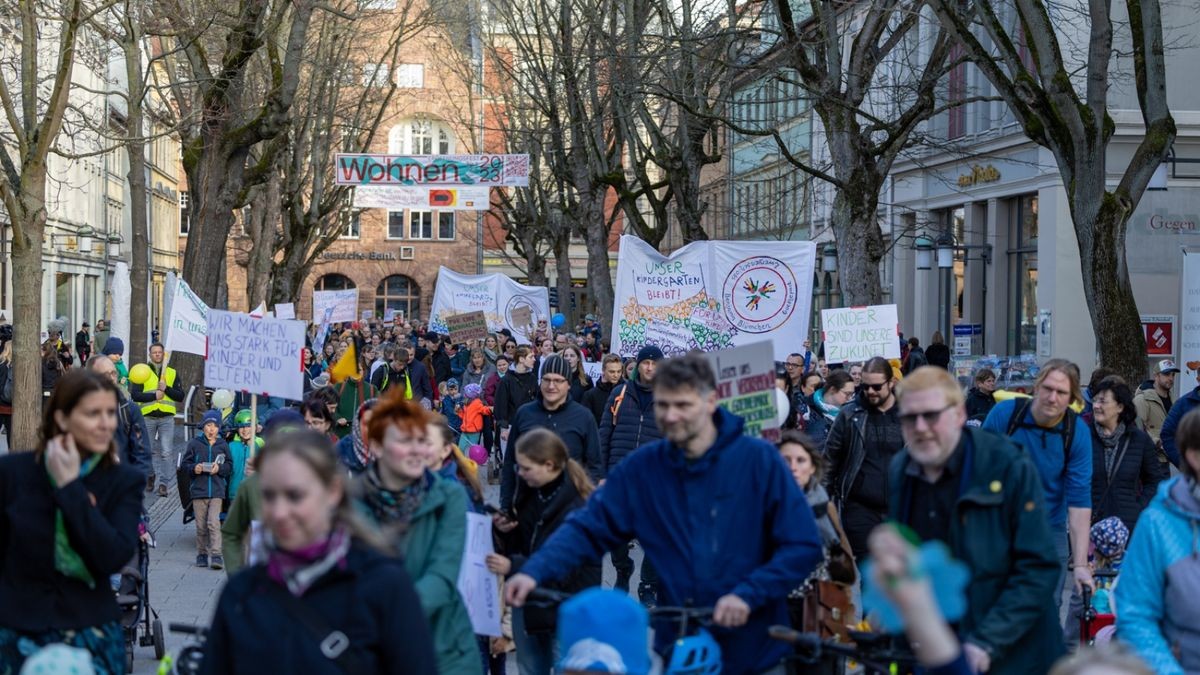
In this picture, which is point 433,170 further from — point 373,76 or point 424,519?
point 424,519

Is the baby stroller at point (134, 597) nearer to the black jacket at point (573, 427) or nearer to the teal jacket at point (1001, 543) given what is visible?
the black jacket at point (573, 427)

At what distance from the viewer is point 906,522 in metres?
5.37

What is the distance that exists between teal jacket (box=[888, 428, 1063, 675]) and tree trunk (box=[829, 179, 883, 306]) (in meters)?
17.1

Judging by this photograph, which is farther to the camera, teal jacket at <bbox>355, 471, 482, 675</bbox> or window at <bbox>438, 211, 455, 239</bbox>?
window at <bbox>438, 211, 455, 239</bbox>

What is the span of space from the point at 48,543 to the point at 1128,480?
22.3 ft

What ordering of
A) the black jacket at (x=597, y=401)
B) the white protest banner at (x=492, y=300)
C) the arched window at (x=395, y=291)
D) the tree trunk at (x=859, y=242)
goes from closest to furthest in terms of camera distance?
the black jacket at (x=597, y=401), the tree trunk at (x=859, y=242), the white protest banner at (x=492, y=300), the arched window at (x=395, y=291)

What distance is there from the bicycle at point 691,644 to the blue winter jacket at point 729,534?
72mm

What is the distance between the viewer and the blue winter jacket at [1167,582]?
5.10 meters

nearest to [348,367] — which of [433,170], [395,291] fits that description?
[433,170]

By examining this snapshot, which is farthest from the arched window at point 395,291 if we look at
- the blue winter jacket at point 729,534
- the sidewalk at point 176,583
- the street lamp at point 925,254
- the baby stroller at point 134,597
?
the blue winter jacket at point 729,534

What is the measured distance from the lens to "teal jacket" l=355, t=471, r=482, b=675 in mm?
5410

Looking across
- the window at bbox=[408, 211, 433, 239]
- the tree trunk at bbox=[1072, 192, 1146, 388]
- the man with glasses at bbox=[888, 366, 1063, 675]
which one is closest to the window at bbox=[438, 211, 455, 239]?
the window at bbox=[408, 211, 433, 239]

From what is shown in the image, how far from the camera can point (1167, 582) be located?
516cm

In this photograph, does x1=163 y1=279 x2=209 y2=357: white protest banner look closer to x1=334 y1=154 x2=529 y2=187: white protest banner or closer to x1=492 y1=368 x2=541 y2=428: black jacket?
x1=492 y1=368 x2=541 y2=428: black jacket
